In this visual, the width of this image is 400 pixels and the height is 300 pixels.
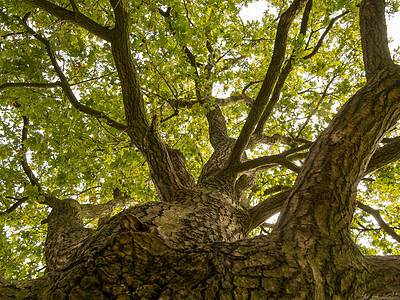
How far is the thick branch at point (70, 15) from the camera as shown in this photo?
2744 millimetres

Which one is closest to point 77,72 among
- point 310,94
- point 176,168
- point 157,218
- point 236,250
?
point 176,168

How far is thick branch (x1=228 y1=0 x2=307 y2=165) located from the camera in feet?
10.5

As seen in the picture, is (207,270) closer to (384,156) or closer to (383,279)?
(383,279)

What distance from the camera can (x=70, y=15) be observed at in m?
2.83

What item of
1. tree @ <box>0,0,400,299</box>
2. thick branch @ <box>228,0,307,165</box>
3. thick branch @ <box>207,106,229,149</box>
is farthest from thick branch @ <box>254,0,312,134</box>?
thick branch @ <box>207,106,229,149</box>

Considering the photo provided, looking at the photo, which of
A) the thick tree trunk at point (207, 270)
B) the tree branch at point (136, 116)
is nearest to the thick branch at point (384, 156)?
the thick tree trunk at point (207, 270)

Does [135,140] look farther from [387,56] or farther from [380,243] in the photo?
[380,243]

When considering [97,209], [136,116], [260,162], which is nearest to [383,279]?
[260,162]

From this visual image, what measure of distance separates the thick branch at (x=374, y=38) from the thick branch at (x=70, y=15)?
326 centimetres

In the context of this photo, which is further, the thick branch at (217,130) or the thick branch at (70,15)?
the thick branch at (217,130)

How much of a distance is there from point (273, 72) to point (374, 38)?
1.25m

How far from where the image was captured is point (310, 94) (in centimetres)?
686

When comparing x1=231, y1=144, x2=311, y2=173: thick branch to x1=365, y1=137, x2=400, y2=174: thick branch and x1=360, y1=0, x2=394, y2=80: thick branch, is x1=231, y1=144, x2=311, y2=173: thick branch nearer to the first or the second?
x1=365, y1=137, x2=400, y2=174: thick branch

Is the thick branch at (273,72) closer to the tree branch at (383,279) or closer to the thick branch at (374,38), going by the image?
the thick branch at (374,38)
